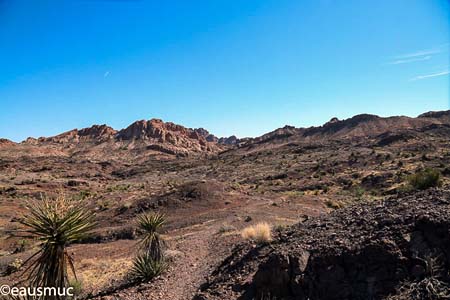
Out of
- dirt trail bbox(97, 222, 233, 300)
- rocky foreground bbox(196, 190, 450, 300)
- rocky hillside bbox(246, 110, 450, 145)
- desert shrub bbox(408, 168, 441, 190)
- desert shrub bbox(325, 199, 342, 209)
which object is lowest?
dirt trail bbox(97, 222, 233, 300)

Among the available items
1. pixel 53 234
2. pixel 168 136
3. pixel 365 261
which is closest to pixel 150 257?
pixel 53 234

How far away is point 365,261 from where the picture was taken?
6754 mm

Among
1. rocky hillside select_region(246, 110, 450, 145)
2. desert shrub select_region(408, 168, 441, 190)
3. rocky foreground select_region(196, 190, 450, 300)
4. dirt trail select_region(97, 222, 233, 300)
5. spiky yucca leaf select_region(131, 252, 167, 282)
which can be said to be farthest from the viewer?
rocky hillside select_region(246, 110, 450, 145)

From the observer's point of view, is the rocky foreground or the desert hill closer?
the rocky foreground

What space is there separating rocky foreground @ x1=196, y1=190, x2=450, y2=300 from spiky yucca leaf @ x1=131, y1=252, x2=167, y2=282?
8.48 feet

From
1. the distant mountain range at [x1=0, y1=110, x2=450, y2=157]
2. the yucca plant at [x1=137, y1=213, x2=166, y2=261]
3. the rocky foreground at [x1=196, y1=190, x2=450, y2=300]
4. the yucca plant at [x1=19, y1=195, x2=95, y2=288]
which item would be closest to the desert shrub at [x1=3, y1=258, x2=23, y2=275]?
the yucca plant at [x1=137, y1=213, x2=166, y2=261]

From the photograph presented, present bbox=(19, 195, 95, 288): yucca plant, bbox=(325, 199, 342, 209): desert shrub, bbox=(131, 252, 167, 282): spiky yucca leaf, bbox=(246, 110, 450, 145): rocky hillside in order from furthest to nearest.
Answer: bbox=(246, 110, 450, 145): rocky hillside < bbox=(325, 199, 342, 209): desert shrub < bbox=(131, 252, 167, 282): spiky yucca leaf < bbox=(19, 195, 95, 288): yucca plant

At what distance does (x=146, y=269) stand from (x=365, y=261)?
7258 mm

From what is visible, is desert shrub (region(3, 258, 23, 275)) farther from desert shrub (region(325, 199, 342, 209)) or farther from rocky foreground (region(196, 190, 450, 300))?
desert shrub (region(325, 199, 342, 209))

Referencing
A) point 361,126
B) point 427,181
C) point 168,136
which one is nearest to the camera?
point 427,181

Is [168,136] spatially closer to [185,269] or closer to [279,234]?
[185,269]

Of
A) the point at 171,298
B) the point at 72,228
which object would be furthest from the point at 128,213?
the point at 72,228

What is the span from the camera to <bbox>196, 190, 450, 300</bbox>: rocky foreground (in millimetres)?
6004

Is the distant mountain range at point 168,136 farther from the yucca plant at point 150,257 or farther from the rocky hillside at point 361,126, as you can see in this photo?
the yucca plant at point 150,257
